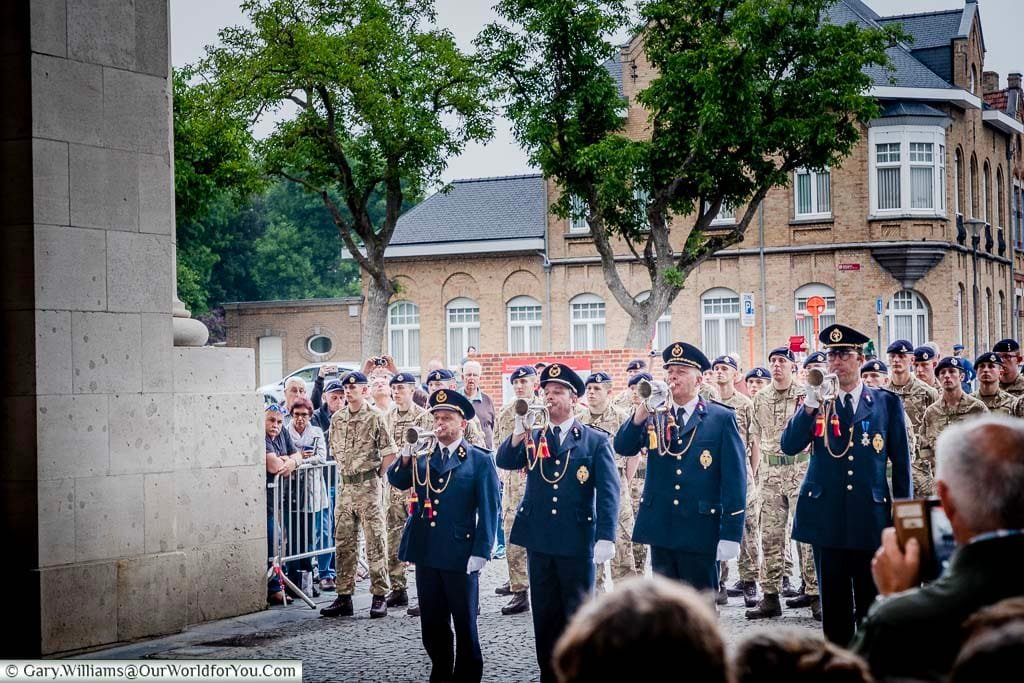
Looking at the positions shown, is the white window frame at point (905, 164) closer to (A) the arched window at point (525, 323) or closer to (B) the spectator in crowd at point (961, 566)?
(A) the arched window at point (525, 323)

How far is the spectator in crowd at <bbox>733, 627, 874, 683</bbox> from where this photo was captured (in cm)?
269

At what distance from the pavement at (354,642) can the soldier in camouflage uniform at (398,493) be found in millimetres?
287

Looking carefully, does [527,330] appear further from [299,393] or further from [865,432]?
[865,432]

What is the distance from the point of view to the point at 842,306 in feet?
115

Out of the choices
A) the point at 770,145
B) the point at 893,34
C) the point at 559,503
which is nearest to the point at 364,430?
the point at 559,503

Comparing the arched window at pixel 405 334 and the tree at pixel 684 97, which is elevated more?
the tree at pixel 684 97

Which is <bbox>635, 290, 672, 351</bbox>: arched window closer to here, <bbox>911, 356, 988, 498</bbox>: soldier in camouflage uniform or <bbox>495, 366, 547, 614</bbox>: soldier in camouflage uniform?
<bbox>495, 366, 547, 614</bbox>: soldier in camouflage uniform

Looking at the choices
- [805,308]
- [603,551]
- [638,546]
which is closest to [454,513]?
[603,551]

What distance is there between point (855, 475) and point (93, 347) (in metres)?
5.46

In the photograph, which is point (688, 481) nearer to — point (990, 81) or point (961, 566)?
point (961, 566)

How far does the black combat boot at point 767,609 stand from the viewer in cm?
1065

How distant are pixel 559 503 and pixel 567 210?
21.4m

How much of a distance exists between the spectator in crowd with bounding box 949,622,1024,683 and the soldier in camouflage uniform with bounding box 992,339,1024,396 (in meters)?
10.8

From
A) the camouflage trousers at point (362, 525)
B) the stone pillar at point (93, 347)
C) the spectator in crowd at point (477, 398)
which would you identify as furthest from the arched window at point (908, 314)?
the stone pillar at point (93, 347)
